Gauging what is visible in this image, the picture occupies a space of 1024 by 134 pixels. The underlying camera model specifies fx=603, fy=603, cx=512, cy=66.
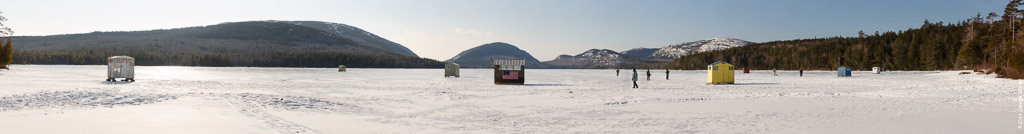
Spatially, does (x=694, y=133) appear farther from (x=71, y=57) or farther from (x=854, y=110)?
(x=71, y=57)

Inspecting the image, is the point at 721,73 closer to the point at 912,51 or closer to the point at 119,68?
the point at 119,68

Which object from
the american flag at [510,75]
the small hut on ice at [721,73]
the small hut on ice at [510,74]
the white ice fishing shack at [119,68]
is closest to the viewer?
the white ice fishing shack at [119,68]

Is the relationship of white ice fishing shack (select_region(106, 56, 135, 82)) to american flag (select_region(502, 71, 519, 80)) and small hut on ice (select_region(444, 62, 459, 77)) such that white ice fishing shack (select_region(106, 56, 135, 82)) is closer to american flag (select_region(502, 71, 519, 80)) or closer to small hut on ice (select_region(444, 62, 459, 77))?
american flag (select_region(502, 71, 519, 80))

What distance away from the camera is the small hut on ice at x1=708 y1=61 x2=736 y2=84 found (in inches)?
1288

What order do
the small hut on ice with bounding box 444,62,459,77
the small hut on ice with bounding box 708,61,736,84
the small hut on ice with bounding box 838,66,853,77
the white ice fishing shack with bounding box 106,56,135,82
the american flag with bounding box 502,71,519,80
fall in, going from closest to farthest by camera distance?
the white ice fishing shack with bounding box 106,56,135,82 → the american flag with bounding box 502,71,519,80 → the small hut on ice with bounding box 708,61,736,84 → the small hut on ice with bounding box 444,62,459,77 → the small hut on ice with bounding box 838,66,853,77

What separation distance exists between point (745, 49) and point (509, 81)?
18565 centimetres

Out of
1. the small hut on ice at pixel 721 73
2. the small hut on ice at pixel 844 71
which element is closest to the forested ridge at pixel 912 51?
the small hut on ice at pixel 844 71

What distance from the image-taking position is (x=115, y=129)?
9039mm

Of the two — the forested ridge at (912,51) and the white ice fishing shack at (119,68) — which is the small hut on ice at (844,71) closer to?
the forested ridge at (912,51)

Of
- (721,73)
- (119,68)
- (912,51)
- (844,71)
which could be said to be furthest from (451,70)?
(912,51)

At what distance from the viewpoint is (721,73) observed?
32.9 metres

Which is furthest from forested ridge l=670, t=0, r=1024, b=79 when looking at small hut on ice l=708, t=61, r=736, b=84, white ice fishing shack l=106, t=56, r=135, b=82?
white ice fishing shack l=106, t=56, r=135, b=82

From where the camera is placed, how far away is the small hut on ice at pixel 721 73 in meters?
32.7

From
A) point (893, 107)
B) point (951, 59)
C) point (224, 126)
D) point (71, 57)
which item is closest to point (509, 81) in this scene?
point (893, 107)
